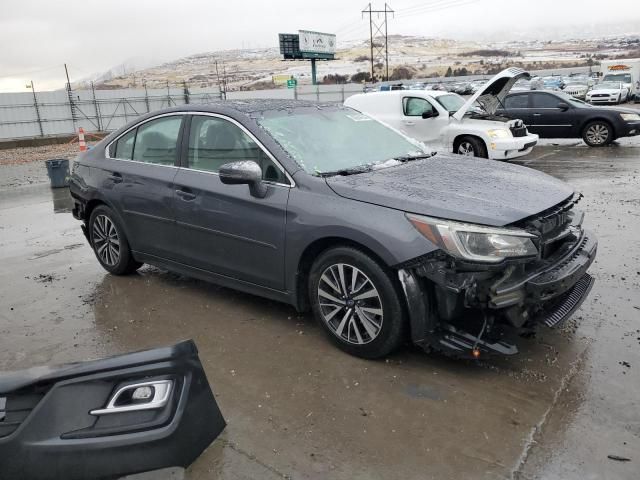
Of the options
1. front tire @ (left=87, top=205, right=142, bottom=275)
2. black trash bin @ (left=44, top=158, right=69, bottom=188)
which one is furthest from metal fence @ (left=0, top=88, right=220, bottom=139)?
front tire @ (left=87, top=205, right=142, bottom=275)

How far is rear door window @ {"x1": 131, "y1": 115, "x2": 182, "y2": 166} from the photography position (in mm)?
4688

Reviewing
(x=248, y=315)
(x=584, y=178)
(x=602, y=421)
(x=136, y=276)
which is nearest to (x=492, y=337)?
(x=602, y=421)

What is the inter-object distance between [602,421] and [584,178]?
8036mm

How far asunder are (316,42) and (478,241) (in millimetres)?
67648

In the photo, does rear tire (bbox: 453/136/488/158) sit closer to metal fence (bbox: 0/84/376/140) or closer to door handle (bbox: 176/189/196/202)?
door handle (bbox: 176/189/196/202)

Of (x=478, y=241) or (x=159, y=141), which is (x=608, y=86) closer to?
(x=159, y=141)

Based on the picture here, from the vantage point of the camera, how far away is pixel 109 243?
5.39 metres

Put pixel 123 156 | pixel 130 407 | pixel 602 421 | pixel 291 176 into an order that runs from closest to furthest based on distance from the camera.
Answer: pixel 130 407 < pixel 602 421 < pixel 291 176 < pixel 123 156

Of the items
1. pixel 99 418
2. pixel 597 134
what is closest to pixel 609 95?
pixel 597 134

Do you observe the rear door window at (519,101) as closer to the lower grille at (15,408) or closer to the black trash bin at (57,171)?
the black trash bin at (57,171)

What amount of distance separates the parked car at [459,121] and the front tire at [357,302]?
25.0 feet

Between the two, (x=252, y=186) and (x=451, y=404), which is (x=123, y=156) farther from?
(x=451, y=404)

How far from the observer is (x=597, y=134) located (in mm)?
14242

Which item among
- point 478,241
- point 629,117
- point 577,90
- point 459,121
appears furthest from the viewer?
point 577,90
